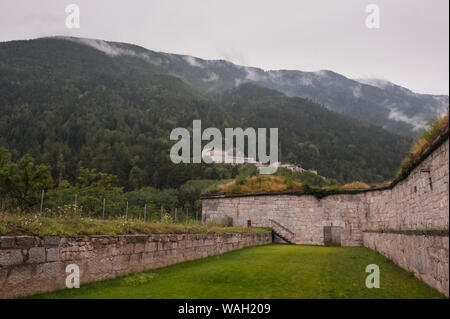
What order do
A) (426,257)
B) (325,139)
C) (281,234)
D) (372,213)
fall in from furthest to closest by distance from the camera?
(325,139)
(281,234)
(372,213)
(426,257)

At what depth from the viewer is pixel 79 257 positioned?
716 centimetres

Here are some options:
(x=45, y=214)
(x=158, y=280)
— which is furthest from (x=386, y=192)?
(x=45, y=214)

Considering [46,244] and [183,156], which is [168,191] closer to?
[183,156]

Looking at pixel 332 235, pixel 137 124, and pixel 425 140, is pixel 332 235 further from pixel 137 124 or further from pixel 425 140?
pixel 137 124

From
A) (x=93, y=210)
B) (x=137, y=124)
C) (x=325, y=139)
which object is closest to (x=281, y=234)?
(x=93, y=210)

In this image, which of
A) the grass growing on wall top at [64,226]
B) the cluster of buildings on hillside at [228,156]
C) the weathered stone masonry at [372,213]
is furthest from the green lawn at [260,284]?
the cluster of buildings on hillside at [228,156]

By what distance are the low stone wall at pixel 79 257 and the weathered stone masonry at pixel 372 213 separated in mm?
6137

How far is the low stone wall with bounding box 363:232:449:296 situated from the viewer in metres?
4.83

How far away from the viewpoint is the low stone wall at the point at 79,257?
5808 millimetres

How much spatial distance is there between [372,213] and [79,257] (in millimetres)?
16840

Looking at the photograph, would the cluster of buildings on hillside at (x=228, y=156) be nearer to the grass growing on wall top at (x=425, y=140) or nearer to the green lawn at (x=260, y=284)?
the grass growing on wall top at (x=425, y=140)

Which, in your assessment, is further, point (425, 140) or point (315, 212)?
point (315, 212)

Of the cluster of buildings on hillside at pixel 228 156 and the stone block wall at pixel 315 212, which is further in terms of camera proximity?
the cluster of buildings on hillside at pixel 228 156

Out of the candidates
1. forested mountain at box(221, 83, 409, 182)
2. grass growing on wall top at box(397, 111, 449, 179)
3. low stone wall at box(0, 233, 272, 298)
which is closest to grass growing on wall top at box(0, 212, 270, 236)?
low stone wall at box(0, 233, 272, 298)
